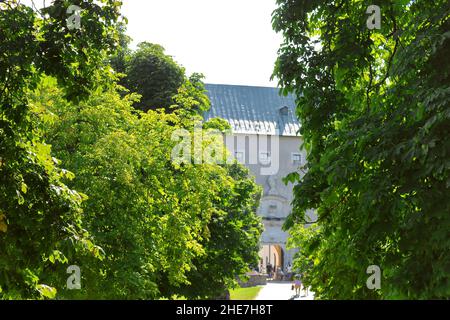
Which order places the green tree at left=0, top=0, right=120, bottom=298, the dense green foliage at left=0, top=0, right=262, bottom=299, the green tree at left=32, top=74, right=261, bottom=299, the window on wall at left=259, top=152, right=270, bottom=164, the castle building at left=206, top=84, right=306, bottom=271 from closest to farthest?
the green tree at left=0, top=0, right=120, bottom=298
the dense green foliage at left=0, top=0, right=262, bottom=299
the green tree at left=32, top=74, right=261, bottom=299
the castle building at left=206, top=84, right=306, bottom=271
the window on wall at left=259, top=152, right=270, bottom=164

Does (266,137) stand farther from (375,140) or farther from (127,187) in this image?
(375,140)

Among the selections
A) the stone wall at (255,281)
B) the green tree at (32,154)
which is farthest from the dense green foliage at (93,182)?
the stone wall at (255,281)

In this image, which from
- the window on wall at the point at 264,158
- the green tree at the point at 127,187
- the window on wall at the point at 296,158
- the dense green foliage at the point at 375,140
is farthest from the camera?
the window on wall at the point at 264,158

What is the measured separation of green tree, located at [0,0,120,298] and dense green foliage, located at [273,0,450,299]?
133 inches

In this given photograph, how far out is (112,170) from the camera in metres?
18.8

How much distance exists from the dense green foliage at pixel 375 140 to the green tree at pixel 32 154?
3.38 m

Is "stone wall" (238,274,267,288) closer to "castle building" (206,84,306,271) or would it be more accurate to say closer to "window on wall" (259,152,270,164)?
"castle building" (206,84,306,271)

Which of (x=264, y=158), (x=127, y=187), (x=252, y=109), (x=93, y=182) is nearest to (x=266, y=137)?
(x=264, y=158)

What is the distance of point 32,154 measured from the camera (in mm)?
10844

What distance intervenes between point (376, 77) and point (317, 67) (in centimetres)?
196

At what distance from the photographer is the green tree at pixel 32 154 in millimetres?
10453

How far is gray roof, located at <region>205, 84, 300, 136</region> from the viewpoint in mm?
76875

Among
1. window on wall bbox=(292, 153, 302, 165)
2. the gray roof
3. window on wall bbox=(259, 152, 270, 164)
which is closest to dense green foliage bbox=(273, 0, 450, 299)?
the gray roof

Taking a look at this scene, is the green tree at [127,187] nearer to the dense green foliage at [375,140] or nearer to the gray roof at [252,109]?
the dense green foliage at [375,140]
